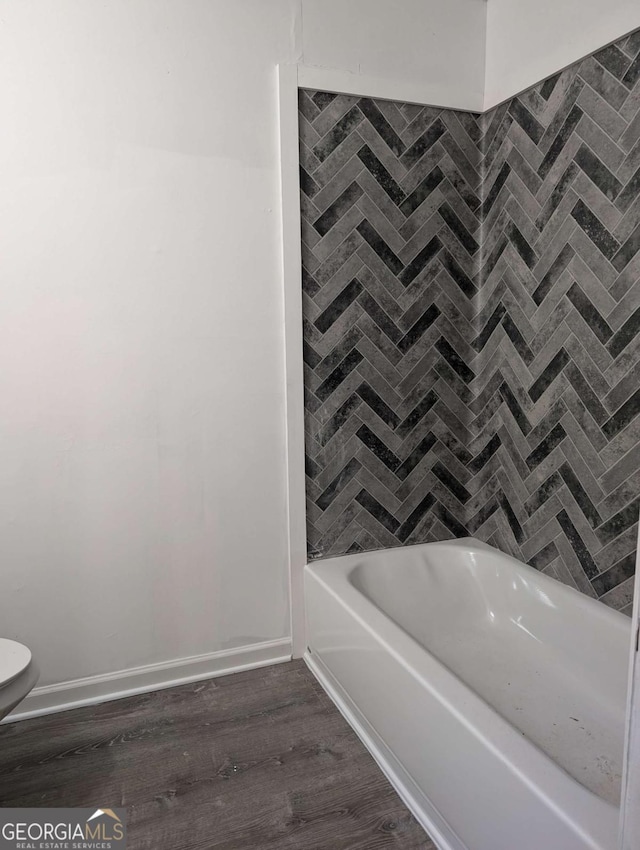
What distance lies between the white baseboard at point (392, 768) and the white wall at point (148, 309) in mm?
413

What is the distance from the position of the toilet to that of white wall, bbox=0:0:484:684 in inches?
14.8

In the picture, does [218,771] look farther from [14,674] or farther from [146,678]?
[14,674]

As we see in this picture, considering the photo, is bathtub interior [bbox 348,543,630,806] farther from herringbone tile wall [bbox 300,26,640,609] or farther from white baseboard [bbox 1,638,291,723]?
white baseboard [bbox 1,638,291,723]

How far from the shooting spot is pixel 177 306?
227cm


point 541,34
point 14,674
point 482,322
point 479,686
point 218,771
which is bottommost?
point 218,771

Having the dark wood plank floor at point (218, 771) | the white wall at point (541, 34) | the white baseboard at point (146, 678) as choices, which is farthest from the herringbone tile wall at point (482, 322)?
the dark wood plank floor at point (218, 771)

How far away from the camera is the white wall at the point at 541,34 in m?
1.96

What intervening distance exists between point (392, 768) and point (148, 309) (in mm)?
1755

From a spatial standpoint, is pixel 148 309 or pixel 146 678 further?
pixel 146 678

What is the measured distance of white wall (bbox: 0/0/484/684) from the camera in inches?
80.5

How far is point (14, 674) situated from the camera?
1709 millimetres

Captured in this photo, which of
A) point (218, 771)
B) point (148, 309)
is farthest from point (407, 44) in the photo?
point (218, 771)

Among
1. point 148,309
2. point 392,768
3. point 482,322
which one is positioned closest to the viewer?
point 392,768

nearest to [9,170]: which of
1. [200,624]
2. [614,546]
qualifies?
[200,624]
